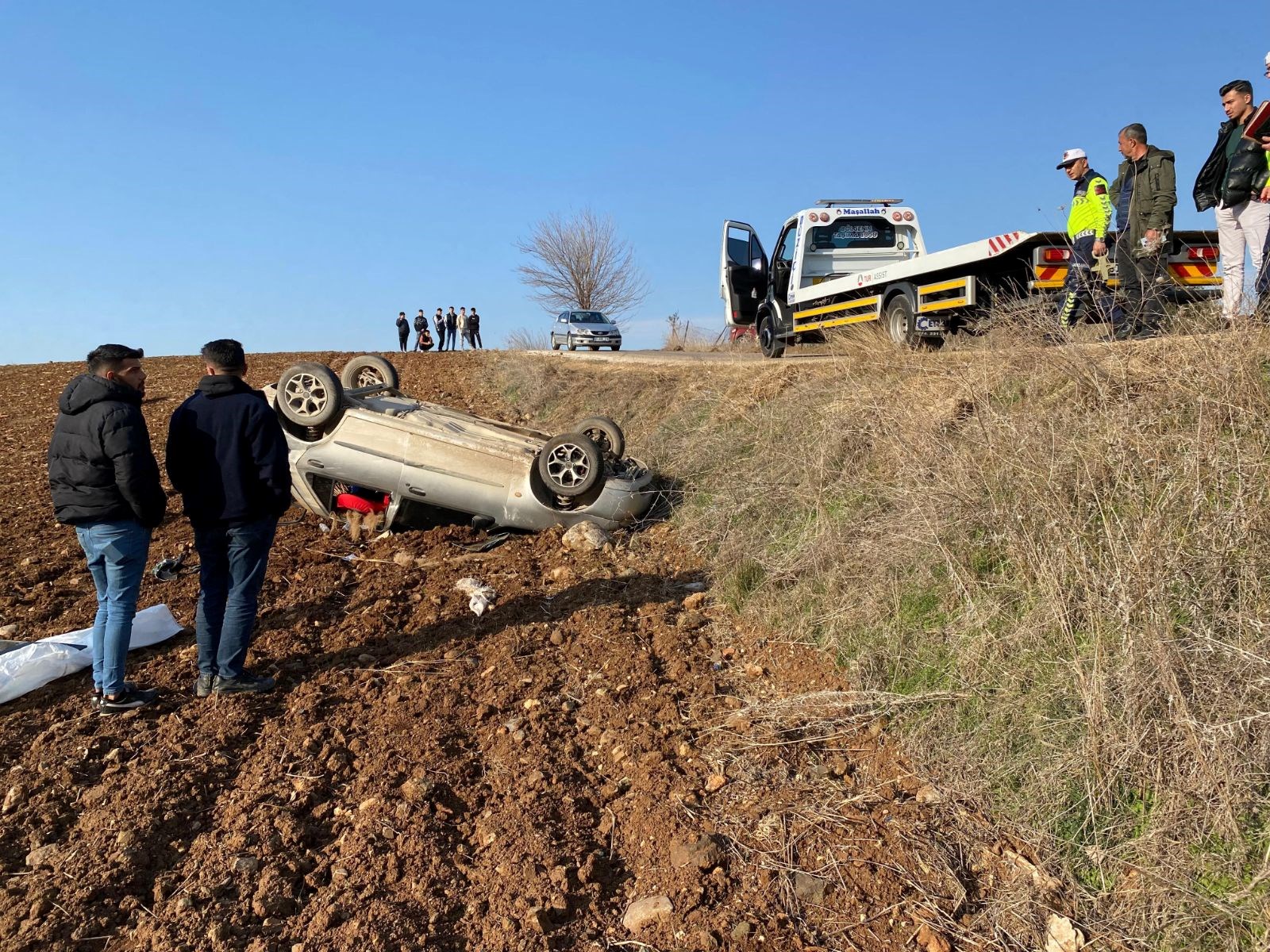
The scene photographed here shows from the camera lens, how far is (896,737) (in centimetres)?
358

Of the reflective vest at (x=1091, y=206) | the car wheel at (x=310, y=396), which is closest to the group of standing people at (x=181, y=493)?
the car wheel at (x=310, y=396)

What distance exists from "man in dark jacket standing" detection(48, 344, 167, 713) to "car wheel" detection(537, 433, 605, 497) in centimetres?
324

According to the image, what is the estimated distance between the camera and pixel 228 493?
418 centimetres

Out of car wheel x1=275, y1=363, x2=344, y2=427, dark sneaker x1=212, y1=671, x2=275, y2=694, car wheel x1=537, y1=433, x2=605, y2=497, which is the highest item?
car wheel x1=275, y1=363, x2=344, y2=427

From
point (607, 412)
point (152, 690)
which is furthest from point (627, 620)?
point (607, 412)

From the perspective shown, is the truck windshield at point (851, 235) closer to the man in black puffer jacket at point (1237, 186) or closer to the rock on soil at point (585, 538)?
the man in black puffer jacket at point (1237, 186)

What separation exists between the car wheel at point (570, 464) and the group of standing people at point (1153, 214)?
11.8ft

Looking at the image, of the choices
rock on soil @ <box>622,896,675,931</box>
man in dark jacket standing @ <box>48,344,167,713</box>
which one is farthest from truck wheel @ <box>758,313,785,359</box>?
rock on soil @ <box>622,896,675,931</box>

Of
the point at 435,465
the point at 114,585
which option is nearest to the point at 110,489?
the point at 114,585

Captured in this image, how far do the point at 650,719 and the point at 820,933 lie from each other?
149 cm

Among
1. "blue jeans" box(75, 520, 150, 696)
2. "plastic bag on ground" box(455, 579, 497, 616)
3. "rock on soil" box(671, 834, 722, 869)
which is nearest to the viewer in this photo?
"rock on soil" box(671, 834, 722, 869)

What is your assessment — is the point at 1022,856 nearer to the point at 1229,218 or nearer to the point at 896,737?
the point at 896,737

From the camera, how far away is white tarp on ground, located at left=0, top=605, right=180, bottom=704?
421cm

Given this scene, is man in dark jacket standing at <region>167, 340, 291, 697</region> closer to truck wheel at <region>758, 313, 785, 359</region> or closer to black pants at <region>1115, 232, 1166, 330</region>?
black pants at <region>1115, 232, 1166, 330</region>
